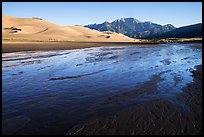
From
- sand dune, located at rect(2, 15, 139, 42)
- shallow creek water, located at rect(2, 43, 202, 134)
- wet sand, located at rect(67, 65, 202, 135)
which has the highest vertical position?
sand dune, located at rect(2, 15, 139, 42)

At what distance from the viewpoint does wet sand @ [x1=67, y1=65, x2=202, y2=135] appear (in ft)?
22.8

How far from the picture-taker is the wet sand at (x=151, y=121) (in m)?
6.95

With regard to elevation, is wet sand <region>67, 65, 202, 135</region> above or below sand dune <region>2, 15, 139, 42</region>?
below

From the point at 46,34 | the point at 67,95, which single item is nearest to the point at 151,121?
the point at 67,95

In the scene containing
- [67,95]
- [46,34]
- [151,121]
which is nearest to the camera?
[151,121]

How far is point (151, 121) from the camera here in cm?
772

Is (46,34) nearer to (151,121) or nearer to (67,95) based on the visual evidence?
(67,95)

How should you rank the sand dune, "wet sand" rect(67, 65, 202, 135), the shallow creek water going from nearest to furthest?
"wet sand" rect(67, 65, 202, 135), the shallow creek water, the sand dune

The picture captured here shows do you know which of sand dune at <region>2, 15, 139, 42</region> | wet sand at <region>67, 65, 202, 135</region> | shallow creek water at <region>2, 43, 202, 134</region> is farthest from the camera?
sand dune at <region>2, 15, 139, 42</region>

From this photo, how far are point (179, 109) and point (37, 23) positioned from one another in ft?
483

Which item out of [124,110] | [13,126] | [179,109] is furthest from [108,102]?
[13,126]

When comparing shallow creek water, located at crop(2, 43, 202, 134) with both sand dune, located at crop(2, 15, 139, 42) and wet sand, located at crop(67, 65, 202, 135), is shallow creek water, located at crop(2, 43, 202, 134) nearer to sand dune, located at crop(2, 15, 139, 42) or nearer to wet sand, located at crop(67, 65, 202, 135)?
wet sand, located at crop(67, 65, 202, 135)

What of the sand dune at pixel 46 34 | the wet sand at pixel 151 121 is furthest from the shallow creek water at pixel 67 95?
the sand dune at pixel 46 34

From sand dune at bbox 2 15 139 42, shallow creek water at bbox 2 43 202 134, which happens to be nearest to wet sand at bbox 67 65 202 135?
shallow creek water at bbox 2 43 202 134
